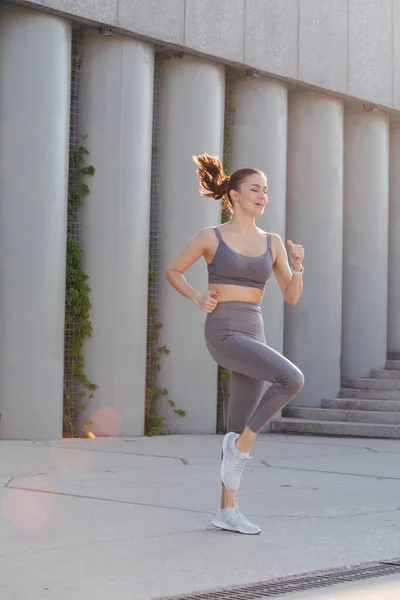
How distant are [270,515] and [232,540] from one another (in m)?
0.82

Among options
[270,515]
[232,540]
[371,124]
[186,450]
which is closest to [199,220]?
[186,450]

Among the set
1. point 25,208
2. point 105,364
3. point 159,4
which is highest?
point 159,4

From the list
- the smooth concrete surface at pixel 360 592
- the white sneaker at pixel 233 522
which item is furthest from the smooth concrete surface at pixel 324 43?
the smooth concrete surface at pixel 360 592

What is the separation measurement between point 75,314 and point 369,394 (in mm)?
4374

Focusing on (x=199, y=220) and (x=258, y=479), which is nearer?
(x=258, y=479)

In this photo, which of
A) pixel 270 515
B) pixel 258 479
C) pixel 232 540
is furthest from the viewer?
pixel 258 479

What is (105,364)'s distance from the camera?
10.5 metres

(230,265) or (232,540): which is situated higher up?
(230,265)

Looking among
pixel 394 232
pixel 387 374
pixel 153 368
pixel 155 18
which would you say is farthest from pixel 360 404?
pixel 155 18

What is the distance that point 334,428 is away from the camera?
11500 millimetres

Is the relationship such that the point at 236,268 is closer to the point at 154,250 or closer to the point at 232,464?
the point at 232,464

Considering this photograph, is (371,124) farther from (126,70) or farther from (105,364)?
(105,364)

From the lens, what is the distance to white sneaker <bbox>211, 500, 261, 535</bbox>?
197 inches

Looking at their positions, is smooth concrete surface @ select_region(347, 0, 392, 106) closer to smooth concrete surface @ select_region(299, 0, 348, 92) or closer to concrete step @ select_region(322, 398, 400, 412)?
smooth concrete surface @ select_region(299, 0, 348, 92)
